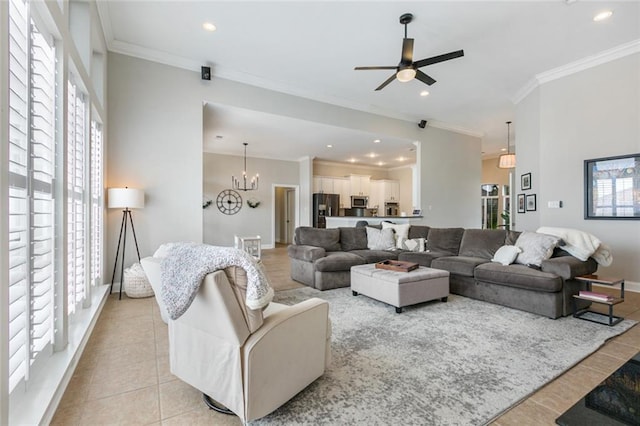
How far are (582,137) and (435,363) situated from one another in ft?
14.4

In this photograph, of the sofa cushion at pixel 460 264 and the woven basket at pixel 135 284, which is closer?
the woven basket at pixel 135 284

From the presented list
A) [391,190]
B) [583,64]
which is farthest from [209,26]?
[391,190]

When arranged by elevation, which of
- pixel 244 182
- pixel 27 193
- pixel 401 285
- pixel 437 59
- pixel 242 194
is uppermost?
pixel 437 59

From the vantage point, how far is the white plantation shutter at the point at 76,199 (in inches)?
91.7

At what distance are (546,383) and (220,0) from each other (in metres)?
4.32

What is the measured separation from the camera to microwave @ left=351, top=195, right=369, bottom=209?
10195 mm

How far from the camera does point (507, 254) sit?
142 inches

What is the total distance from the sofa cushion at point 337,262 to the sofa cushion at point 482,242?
5.13ft

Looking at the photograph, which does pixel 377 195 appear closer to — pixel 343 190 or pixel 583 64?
pixel 343 190

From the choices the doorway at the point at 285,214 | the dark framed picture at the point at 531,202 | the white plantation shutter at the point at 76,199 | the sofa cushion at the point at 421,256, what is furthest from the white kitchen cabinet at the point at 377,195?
the white plantation shutter at the point at 76,199

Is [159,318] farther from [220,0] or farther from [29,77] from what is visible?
[220,0]

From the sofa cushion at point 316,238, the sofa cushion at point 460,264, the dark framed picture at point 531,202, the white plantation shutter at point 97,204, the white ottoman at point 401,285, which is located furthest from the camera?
the dark framed picture at point 531,202

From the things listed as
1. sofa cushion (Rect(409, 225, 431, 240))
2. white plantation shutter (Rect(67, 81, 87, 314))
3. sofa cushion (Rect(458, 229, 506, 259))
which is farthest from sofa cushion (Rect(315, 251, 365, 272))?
white plantation shutter (Rect(67, 81, 87, 314))

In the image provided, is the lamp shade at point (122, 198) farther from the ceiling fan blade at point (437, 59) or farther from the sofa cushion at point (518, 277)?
the sofa cushion at point (518, 277)
